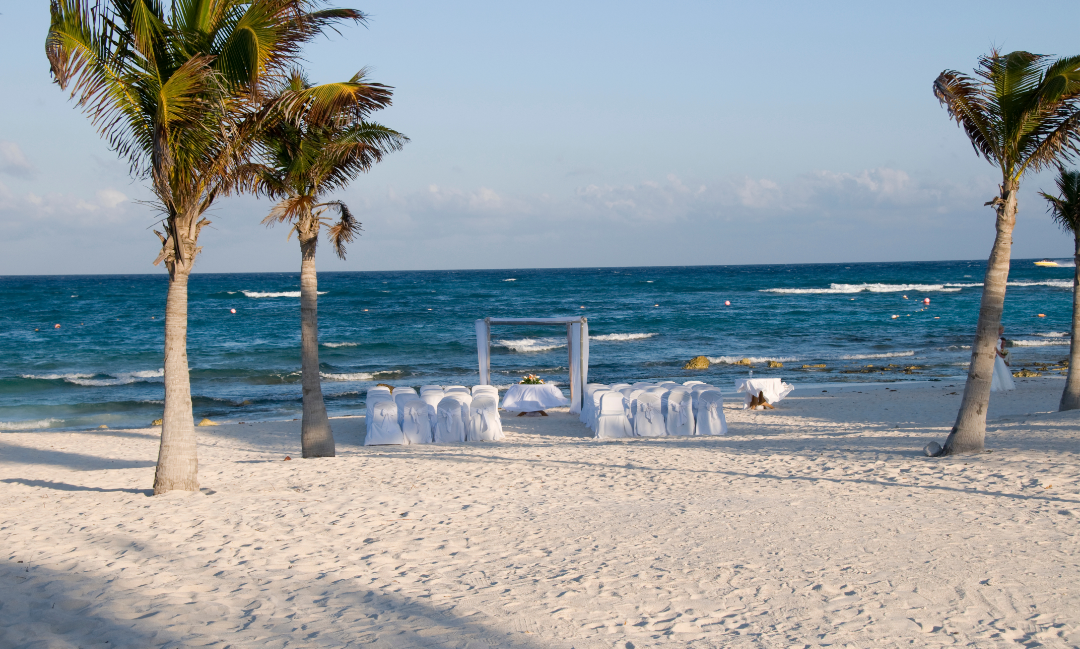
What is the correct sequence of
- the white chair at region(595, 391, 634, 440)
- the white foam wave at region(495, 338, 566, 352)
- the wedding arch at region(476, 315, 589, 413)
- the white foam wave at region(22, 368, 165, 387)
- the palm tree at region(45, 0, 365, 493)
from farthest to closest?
the white foam wave at region(495, 338, 566, 352) < the white foam wave at region(22, 368, 165, 387) < the wedding arch at region(476, 315, 589, 413) < the white chair at region(595, 391, 634, 440) < the palm tree at region(45, 0, 365, 493)

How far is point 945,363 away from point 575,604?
19.8 meters

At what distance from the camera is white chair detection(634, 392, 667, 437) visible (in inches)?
416

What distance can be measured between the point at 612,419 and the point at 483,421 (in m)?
1.83

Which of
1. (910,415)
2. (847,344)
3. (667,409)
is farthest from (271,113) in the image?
(847,344)

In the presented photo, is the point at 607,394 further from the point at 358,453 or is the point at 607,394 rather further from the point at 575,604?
the point at 575,604

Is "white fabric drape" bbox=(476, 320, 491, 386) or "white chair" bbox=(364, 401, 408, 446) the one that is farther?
"white fabric drape" bbox=(476, 320, 491, 386)

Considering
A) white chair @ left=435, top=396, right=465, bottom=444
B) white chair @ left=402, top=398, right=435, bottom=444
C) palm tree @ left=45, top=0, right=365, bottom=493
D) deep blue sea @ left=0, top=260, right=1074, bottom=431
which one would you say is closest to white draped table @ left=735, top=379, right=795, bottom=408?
deep blue sea @ left=0, top=260, right=1074, bottom=431

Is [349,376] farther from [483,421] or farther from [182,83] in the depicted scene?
[182,83]

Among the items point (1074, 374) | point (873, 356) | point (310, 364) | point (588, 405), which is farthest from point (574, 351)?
point (873, 356)

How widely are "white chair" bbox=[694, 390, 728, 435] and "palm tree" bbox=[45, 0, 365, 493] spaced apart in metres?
6.79

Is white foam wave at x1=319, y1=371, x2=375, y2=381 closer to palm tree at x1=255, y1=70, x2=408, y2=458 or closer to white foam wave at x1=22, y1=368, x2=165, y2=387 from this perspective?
white foam wave at x1=22, y1=368, x2=165, y2=387

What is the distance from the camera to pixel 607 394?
1061cm

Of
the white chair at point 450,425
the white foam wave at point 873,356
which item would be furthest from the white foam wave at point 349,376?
the white foam wave at point 873,356

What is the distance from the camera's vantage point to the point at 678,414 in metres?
10.7
